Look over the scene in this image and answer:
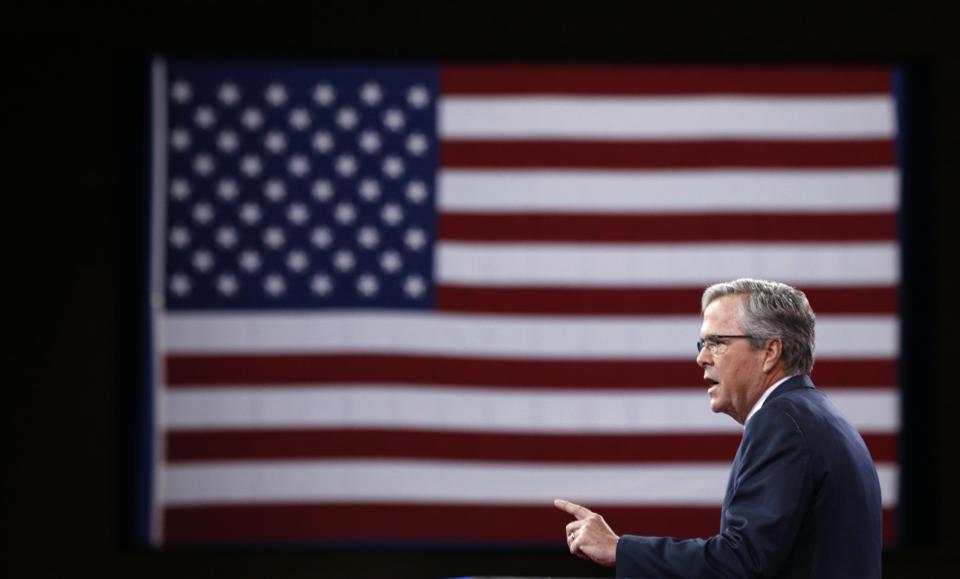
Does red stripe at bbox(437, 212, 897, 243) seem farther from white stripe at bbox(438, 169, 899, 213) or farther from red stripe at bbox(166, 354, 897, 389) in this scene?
red stripe at bbox(166, 354, 897, 389)

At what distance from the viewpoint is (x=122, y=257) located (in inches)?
145

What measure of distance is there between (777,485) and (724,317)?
361 millimetres

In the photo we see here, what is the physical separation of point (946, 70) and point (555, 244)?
160 cm

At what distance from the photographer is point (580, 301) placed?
364 centimetres

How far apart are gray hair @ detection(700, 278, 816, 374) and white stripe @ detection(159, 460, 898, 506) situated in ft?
5.64

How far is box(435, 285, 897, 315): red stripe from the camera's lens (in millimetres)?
3633

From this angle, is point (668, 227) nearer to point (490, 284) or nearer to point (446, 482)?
point (490, 284)

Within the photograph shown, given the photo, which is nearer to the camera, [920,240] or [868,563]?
[868,563]

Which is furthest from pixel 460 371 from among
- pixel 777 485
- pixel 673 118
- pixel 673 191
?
pixel 777 485

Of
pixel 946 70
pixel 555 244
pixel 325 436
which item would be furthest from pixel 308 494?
pixel 946 70

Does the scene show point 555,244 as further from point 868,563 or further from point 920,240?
point 868,563

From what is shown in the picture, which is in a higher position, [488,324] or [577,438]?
[488,324]

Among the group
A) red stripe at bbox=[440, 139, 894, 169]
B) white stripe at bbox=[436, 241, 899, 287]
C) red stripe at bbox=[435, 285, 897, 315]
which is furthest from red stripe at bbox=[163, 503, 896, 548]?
red stripe at bbox=[440, 139, 894, 169]

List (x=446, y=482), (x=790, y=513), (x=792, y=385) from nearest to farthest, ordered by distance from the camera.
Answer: (x=790, y=513), (x=792, y=385), (x=446, y=482)
